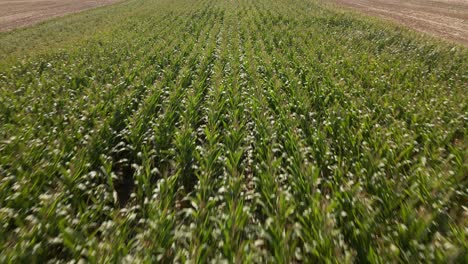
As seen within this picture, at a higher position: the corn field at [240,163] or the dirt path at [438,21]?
the corn field at [240,163]

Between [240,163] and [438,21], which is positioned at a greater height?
[240,163]

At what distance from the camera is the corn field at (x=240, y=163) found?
7.40ft

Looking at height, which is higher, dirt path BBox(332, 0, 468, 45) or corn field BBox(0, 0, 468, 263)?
corn field BBox(0, 0, 468, 263)

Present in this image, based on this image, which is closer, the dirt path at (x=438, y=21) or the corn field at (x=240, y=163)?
the corn field at (x=240, y=163)

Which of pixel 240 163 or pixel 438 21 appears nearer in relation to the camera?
pixel 240 163

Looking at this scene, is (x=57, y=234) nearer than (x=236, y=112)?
Yes

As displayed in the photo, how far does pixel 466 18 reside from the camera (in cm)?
1914

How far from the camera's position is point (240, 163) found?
3891 mm

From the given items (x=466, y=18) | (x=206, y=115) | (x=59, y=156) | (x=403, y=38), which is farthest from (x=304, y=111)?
(x=466, y=18)

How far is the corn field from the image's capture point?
2256 mm

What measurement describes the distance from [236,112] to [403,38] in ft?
32.5

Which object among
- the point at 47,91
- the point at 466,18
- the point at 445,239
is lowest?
the point at 466,18

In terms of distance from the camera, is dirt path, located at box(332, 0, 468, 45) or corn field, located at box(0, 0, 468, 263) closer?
corn field, located at box(0, 0, 468, 263)

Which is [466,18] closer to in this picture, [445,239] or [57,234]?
[445,239]
